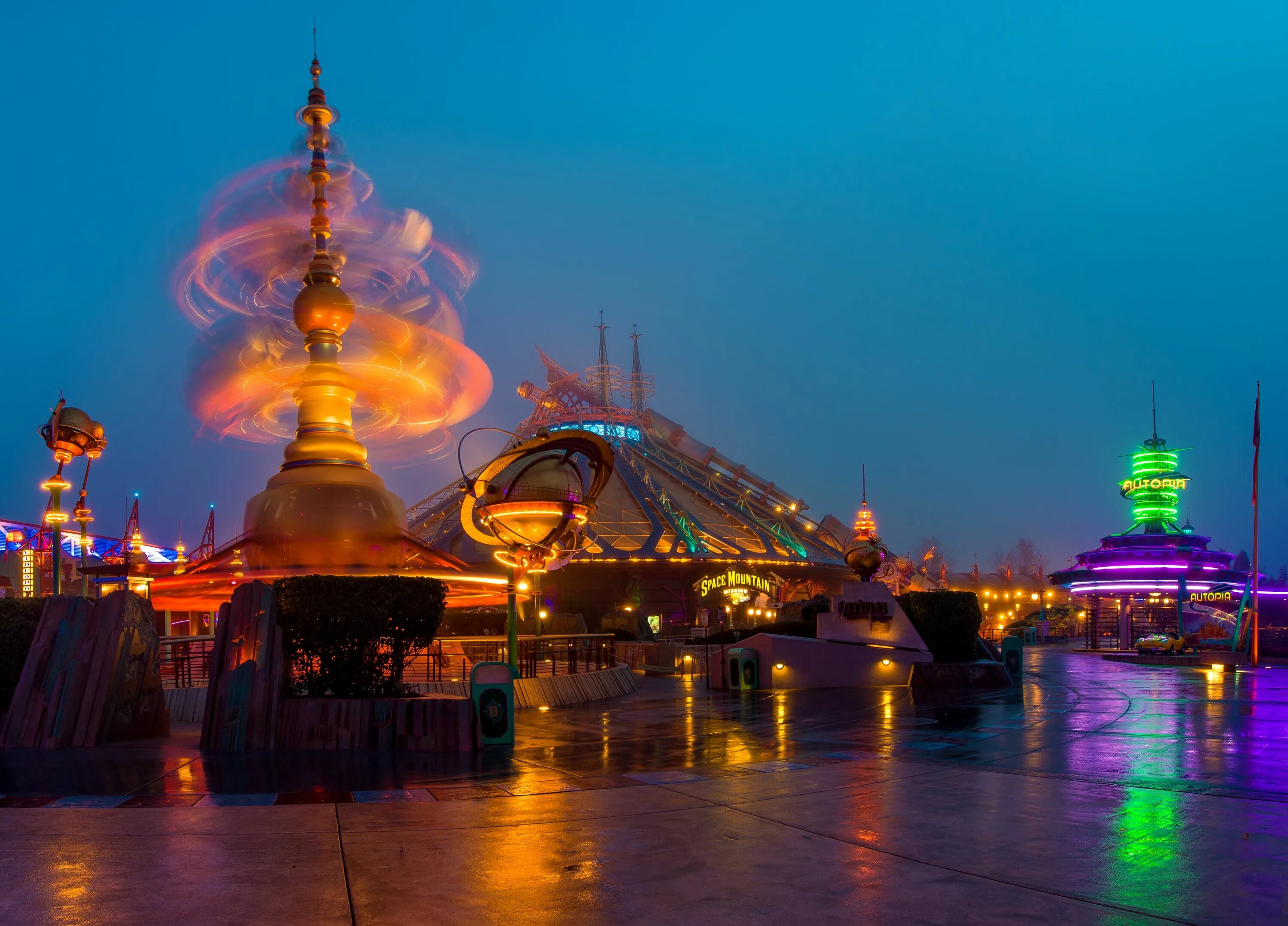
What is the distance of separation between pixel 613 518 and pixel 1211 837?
2557 inches

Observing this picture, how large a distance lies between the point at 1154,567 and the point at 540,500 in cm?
6269

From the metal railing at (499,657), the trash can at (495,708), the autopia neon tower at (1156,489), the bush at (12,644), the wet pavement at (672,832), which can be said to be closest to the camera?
the wet pavement at (672,832)

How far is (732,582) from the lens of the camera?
6769 cm

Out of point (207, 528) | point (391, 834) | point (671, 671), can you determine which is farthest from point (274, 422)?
point (207, 528)

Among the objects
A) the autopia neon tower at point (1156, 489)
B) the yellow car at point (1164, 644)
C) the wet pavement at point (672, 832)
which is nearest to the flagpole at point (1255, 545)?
the yellow car at point (1164, 644)

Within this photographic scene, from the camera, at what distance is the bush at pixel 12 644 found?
15578 millimetres

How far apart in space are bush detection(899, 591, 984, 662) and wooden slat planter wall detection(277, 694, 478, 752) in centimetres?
1934

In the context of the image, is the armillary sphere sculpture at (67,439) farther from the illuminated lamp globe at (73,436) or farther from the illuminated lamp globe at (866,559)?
the illuminated lamp globe at (866,559)

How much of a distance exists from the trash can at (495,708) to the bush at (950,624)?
18.5 meters

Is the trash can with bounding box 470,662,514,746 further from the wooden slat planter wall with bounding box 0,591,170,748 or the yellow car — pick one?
the yellow car

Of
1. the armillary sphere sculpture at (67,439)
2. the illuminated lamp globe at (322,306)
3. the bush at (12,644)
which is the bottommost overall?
the bush at (12,644)

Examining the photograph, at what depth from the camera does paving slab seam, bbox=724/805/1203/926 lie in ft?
19.8

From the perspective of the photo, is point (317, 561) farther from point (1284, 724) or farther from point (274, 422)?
point (1284, 724)

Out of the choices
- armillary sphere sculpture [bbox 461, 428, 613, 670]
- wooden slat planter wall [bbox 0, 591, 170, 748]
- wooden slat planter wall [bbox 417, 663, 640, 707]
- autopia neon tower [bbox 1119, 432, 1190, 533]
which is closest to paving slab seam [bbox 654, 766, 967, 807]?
wooden slat planter wall [bbox 0, 591, 170, 748]
